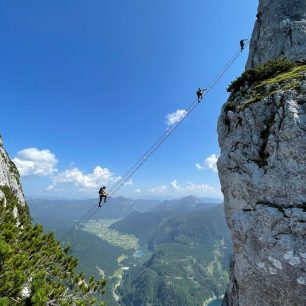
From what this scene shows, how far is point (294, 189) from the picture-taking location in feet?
67.6

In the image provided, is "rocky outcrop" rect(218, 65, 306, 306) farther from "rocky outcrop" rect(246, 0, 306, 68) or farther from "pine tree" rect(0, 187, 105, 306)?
"rocky outcrop" rect(246, 0, 306, 68)

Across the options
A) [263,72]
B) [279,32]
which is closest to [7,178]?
[263,72]

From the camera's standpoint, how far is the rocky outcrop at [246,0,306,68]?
4002cm

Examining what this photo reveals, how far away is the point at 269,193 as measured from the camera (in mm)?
21875

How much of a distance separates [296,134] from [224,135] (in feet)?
27.5

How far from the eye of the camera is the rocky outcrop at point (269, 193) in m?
19.8

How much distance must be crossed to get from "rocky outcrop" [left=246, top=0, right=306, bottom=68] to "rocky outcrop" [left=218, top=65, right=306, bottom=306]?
1669cm

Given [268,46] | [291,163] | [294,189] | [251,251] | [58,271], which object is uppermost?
[268,46]

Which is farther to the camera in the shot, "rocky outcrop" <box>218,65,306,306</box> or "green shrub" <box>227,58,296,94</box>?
"green shrub" <box>227,58,296,94</box>

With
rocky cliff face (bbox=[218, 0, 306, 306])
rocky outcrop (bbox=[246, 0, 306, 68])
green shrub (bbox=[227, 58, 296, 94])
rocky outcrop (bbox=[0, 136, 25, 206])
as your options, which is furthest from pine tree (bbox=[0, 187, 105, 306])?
rocky outcrop (bbox=[246, 0, 306, 68])

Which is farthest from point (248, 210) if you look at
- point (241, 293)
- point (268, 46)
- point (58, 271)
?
point (268, 46)

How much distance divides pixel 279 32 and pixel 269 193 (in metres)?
31.8

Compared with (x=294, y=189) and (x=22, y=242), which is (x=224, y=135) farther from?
(x=22, y=242)

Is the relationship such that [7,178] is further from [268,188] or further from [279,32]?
[279,32]
